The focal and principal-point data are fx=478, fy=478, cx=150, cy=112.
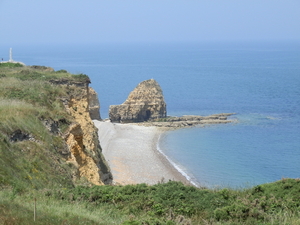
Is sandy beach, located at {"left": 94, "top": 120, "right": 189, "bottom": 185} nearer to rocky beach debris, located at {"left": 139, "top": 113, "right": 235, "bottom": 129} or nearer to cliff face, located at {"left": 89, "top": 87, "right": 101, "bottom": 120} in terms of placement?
rocky beach debris, located at {"left": 139, "top": 113, "right": 235, "bottom": 129}

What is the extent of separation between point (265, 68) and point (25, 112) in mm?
172015

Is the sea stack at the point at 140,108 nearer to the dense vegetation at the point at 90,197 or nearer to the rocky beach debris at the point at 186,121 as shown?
the rocky beach debris at the point at 186,121

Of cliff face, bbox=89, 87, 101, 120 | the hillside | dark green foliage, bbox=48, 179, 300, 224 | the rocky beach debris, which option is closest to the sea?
the rocky beach debris

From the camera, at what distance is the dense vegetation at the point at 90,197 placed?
478 inches

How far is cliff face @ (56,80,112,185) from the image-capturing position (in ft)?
80.7

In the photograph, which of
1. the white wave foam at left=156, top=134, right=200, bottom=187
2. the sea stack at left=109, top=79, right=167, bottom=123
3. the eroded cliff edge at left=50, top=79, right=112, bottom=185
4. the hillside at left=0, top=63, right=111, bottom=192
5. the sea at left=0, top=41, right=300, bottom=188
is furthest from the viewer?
the sea stack at left=109, top=79, right=167, bottom=123

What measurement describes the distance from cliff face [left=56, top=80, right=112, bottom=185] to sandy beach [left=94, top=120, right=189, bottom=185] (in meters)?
10.6

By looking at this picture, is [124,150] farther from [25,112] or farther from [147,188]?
[147,188]

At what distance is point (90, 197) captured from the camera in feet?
49.9

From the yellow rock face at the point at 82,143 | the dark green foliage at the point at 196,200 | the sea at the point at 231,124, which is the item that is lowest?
the sea at the point at 231,124

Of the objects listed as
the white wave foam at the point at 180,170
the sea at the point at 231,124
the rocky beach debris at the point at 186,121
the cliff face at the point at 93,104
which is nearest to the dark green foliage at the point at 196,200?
the sea at the point at 231,124

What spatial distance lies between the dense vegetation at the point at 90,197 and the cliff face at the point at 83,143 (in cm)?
196

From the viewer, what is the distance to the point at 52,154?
2056 centimetres

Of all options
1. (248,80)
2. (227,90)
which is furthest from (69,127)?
(248,80)
